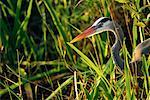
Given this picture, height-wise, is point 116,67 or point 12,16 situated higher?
point 12,16

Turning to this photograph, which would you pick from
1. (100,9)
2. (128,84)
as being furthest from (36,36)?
(128,84)

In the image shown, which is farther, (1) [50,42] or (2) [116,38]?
(1) [50,42]

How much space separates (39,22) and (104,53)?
92 centimetres

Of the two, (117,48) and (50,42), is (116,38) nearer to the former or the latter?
(117,48)

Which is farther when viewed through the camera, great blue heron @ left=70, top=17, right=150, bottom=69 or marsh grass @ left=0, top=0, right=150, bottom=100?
marsh grass @ left=0, top=0, right=150, bottom=100

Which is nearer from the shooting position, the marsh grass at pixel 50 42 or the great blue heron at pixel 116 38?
the great blue heron at pixel 116 38

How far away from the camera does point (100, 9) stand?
9.80 feet

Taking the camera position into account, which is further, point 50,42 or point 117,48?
point 50,42

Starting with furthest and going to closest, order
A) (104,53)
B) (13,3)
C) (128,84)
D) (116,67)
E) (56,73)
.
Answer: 1. (13,3)
2. (56,73)
3. (104,53)
4. (116,67)
5. (128,84)

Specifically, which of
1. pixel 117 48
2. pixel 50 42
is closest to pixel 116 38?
pixel 117 48

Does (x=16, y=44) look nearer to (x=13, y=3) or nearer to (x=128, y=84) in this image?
(x=13, y=3)

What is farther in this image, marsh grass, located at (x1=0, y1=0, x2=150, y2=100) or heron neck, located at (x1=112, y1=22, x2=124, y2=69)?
marsh grass, located at (x1=0, y1=0, x2=150, y2=100)

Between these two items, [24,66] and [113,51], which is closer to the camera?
[113,51]

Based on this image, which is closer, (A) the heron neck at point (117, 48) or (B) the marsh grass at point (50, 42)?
(A) the heron neck at point (117, 48)
